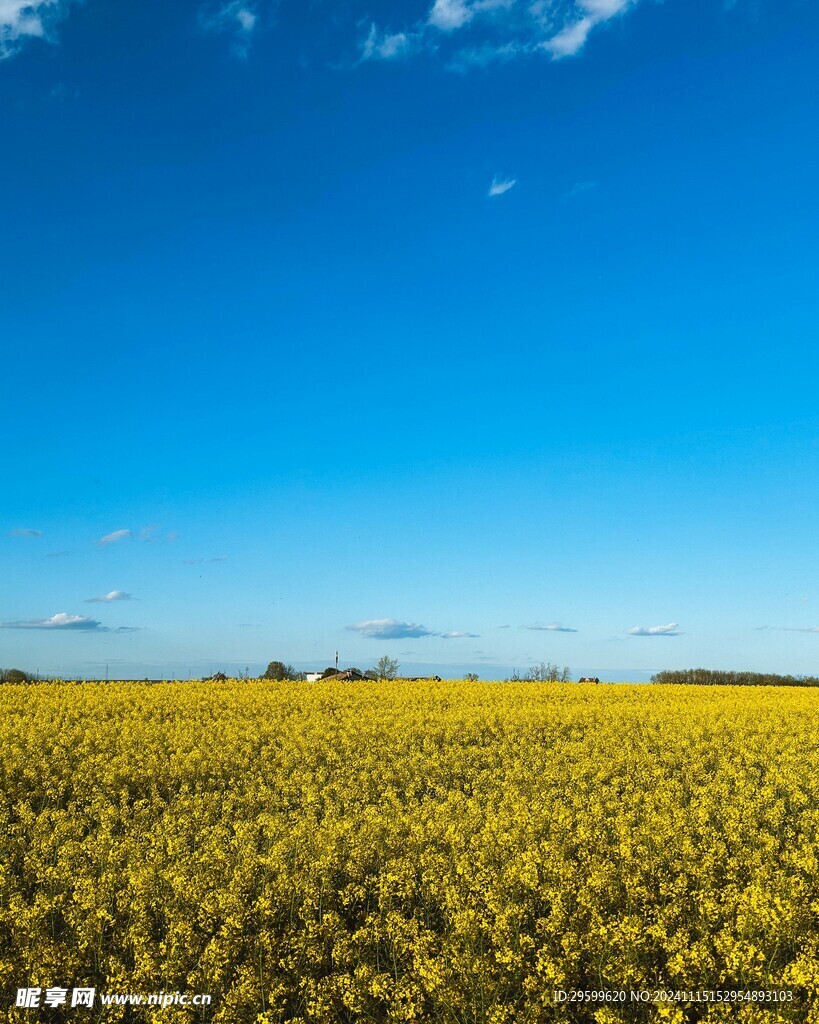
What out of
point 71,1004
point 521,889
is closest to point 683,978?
point 521,889

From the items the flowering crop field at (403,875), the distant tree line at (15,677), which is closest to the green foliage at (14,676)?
the distant tree line at (15,677)

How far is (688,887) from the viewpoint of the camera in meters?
10.3

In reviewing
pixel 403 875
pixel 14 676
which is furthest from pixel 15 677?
pixel 403 875

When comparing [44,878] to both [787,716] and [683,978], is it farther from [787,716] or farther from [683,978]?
[787,716]

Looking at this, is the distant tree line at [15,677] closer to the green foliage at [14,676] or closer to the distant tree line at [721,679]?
the green foliage at [14,676]

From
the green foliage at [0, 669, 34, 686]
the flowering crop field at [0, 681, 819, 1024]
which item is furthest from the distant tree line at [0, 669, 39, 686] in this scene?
the flowering crop field at [0, 681, 819, 1024]

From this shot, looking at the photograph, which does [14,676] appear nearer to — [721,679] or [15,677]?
[15,677]

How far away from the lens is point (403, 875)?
10.0m

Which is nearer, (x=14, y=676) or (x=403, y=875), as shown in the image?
(x=403, y=875)

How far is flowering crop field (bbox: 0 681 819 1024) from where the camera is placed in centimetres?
745

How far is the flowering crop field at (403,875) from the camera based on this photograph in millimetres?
7445

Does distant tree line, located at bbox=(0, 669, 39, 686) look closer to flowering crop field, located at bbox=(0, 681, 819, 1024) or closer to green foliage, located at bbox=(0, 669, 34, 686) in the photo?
green foliage, located at bbox=(0, 669, 34, 686)

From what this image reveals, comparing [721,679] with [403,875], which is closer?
[403,875]

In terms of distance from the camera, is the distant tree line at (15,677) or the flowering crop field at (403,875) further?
the distant tree line at (15,677)
